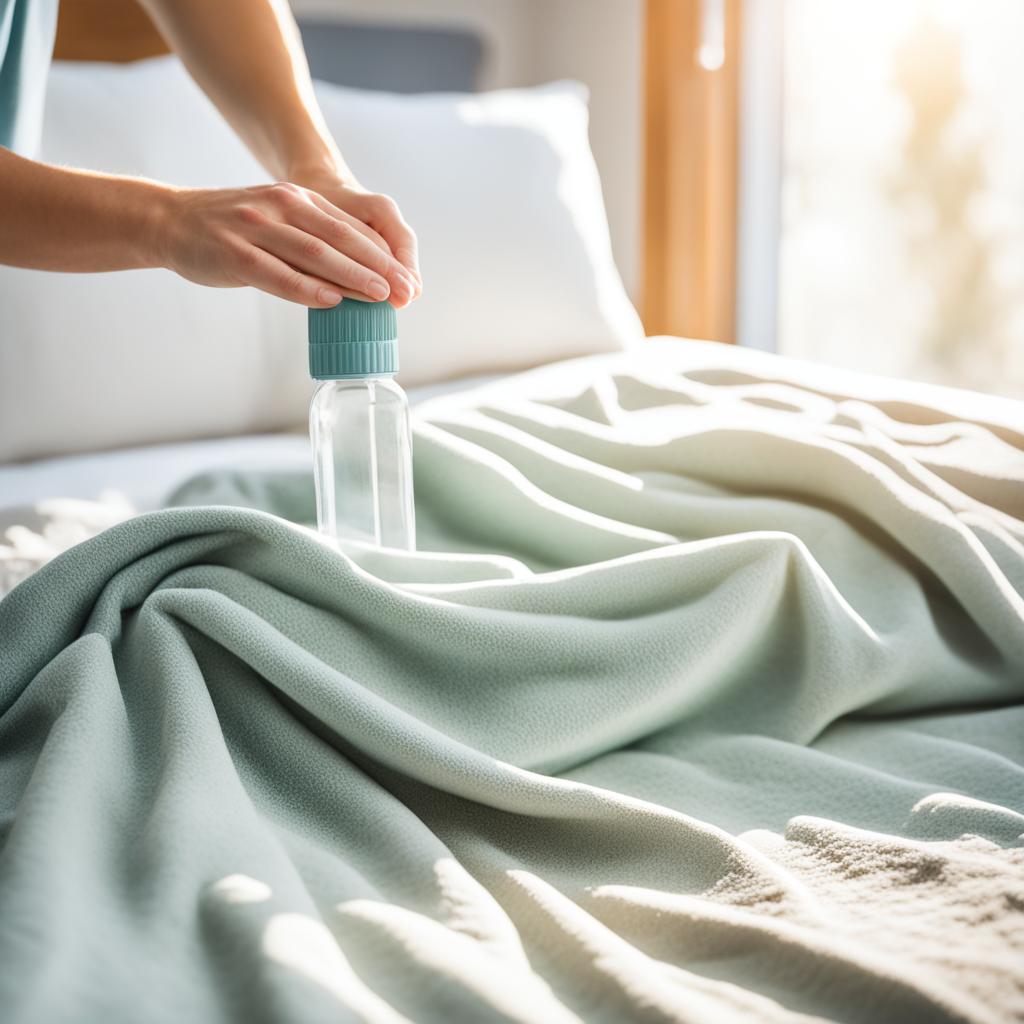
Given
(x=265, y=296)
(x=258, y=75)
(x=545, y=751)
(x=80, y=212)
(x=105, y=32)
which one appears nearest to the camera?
(x=545, y=751)

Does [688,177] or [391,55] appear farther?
[688,177]

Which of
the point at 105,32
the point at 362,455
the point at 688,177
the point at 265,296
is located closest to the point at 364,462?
the point at 362,455

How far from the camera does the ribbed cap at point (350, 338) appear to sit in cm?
65

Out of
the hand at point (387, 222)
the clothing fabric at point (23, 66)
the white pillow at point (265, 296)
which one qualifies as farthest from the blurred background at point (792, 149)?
A: the hand at point (387, 222)

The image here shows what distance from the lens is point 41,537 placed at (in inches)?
33.6

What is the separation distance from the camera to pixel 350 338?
25.8 inches

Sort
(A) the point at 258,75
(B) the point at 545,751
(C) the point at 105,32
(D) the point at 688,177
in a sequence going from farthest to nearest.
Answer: (D) the point at 688,177 < (C) the point at 105,32 < (A) the point at 258,75 < (B) the point at 545,751

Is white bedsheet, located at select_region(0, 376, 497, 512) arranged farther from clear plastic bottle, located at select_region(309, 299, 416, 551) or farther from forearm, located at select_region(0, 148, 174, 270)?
forearm, located at select_region(0, 148, 174, 270)

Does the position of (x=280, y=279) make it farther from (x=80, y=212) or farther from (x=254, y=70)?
(x=254, y=70)

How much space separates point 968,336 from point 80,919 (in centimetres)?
201

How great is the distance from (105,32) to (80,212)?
118 centimetres

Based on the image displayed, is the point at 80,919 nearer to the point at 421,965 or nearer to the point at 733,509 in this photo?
the point at 421,965

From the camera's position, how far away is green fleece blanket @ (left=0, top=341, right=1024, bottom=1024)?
0.40m

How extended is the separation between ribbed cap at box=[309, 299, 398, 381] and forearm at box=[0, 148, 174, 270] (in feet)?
0.38
